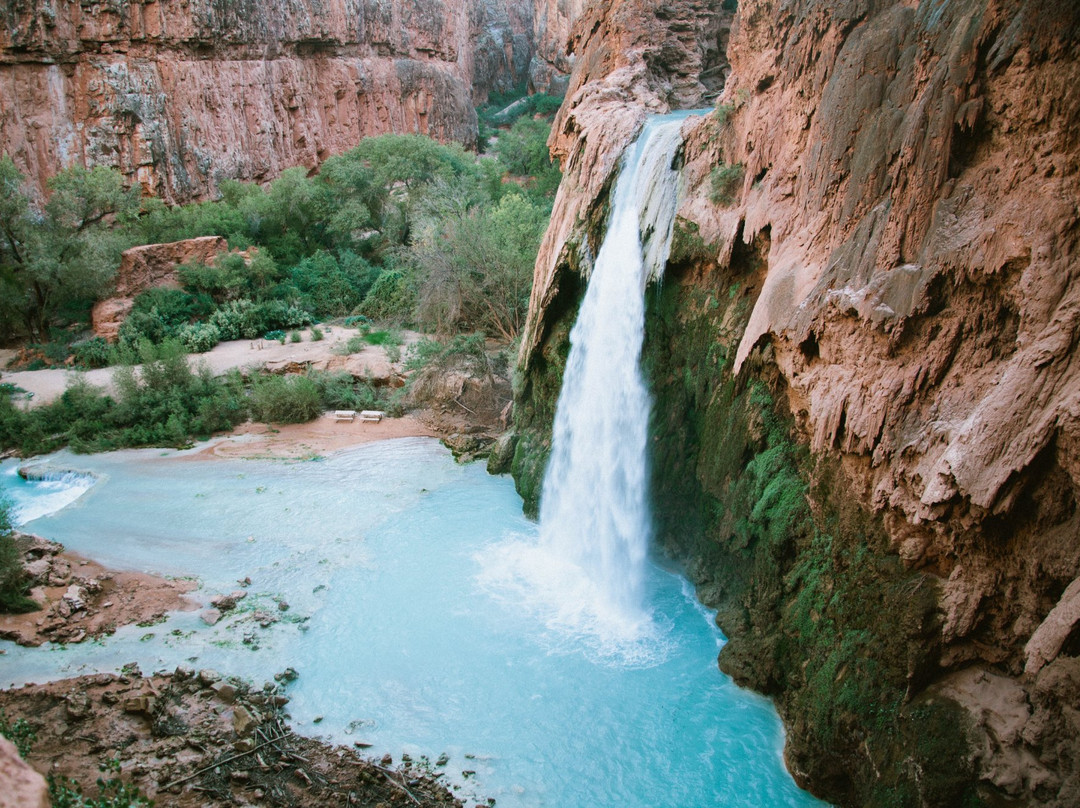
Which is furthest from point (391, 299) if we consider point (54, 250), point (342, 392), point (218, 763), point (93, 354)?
point (218, 763)

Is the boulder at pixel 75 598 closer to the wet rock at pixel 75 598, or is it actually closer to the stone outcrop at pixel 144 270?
the wet rock at pixel 75 598

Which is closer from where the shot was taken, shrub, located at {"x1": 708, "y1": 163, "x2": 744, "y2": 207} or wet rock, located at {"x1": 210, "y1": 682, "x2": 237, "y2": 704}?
wet rock, located at {"x1": 210, "y1": 682, "x2": 237, "y2": 704}

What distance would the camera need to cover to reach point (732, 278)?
28.0 ft

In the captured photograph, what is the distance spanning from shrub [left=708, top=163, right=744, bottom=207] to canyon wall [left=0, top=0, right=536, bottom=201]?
2596 cm

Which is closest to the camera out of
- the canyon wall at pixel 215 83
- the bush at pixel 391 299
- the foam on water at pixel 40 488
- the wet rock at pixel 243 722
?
the wet rock at pixel 243 722

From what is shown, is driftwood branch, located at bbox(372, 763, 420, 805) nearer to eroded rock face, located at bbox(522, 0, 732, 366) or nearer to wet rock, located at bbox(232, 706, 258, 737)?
wet rock, located at bbox(232, 706, 258, 737)

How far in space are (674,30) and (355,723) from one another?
13.8 metres

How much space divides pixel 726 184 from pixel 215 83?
91.1ft

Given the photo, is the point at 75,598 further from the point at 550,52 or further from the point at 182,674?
the point at 550,52

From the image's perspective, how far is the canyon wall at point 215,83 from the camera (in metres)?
25.0

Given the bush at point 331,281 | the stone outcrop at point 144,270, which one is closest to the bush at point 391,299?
the bush at point 331,281

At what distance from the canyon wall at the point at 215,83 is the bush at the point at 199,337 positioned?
33.6 ft

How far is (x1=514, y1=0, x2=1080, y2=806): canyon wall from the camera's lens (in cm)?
429

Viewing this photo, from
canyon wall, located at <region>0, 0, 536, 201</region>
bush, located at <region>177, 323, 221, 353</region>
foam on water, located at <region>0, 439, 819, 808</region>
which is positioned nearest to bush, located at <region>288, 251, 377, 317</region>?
bush, located at <region>177, 323, 221, 353</region>
